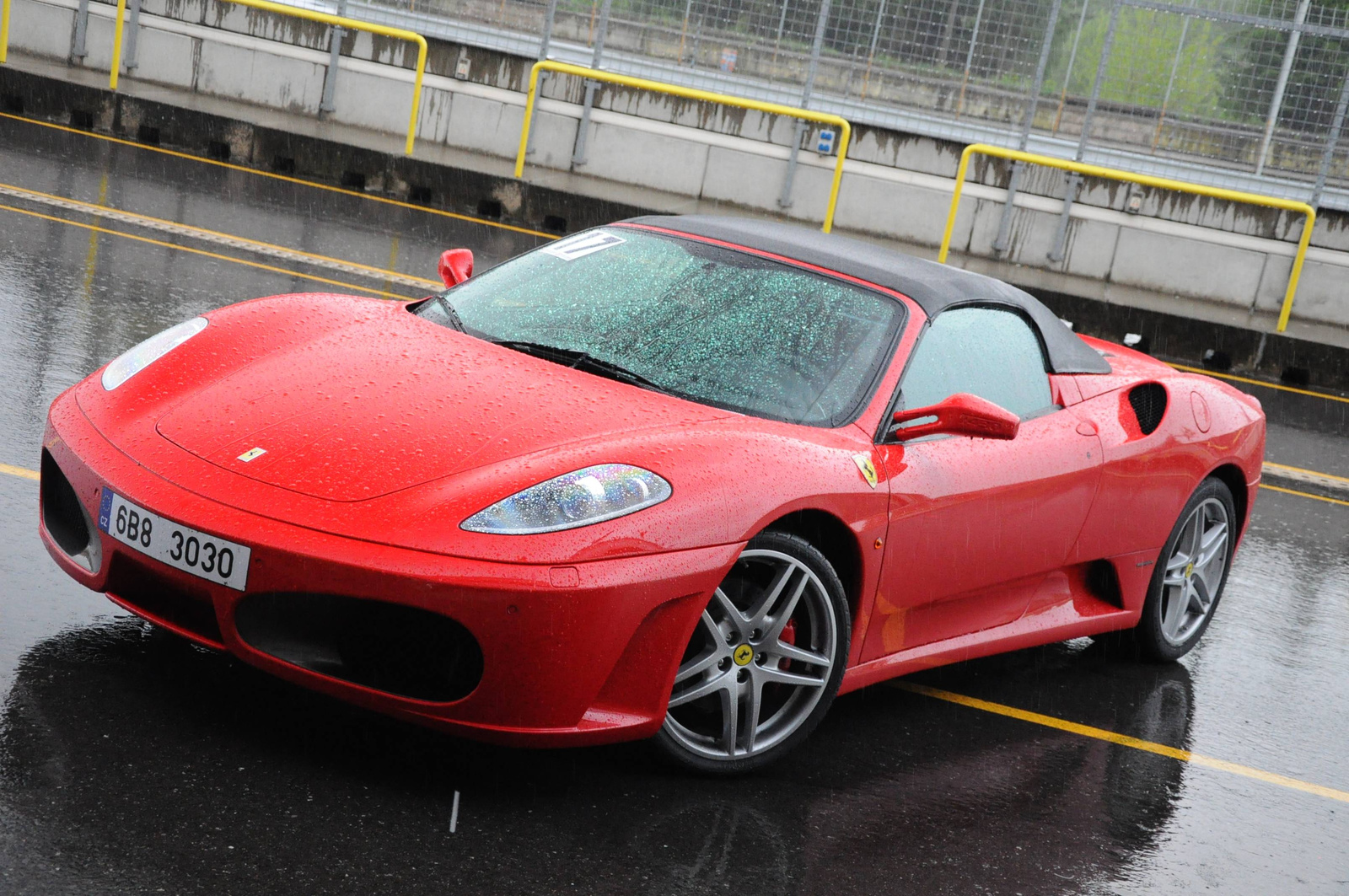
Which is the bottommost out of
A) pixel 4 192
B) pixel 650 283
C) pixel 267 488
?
pixel 4 192

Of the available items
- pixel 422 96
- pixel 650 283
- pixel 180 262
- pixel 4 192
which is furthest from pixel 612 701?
pixel 422 96

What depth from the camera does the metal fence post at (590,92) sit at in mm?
16484

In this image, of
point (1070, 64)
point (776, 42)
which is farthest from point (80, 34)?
point (1070, 64)

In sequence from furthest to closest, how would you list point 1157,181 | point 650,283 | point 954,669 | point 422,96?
point 422,96 → point 1157,181 → point 954,669 → point 650,283

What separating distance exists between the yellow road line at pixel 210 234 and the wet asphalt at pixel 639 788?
4877 millimetres

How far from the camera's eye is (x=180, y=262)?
950 cm

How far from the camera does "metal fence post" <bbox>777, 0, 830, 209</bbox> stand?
1568 cm

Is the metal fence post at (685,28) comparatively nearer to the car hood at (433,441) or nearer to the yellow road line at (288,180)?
the yellow road line at (288,180)

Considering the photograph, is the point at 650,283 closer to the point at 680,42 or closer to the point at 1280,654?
the point at 1280,654

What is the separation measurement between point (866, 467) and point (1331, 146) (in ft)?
42.0

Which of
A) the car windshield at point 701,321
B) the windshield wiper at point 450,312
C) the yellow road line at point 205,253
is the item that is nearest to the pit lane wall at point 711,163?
the yellow road line at point 205,253

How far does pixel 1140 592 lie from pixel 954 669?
72 centimetres

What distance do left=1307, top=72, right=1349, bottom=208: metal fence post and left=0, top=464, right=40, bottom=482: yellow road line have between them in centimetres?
1322

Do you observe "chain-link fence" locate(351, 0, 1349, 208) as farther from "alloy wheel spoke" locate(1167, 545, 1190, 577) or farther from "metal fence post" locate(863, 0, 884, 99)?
"alloy wheel spoke" locate(1167, 545, 1190, 577)
